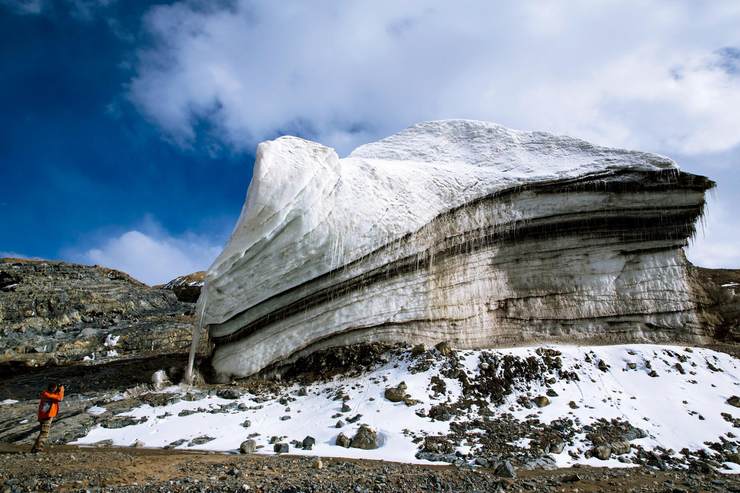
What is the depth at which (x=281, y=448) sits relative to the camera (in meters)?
8.56

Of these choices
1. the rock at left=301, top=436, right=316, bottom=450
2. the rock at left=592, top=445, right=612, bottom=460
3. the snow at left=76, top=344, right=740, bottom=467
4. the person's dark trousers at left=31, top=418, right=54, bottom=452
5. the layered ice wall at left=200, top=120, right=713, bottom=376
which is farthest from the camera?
the layered ice wall at left=200, top=120, right=713, bottom=376

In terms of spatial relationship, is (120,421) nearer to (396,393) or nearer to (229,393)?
(229,393)

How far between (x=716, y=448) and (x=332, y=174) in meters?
11.3

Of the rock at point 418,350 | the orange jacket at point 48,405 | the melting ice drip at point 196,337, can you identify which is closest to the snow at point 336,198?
the melting ice drip at point 196,337

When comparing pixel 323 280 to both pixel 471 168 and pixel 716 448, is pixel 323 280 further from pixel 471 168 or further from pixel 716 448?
pixel 716 448

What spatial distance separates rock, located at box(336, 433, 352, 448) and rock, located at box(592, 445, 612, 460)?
468 cm

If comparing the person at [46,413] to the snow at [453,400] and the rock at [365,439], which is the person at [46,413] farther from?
the rock at [365,439]

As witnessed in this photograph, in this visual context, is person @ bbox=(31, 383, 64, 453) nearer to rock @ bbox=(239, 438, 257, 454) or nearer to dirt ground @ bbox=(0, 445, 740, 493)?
dirt ground @ bbox=(0, 445, 740, 493)

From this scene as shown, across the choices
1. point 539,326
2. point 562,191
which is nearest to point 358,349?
point 539,326

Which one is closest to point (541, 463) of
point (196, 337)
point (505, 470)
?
point (505, 470)

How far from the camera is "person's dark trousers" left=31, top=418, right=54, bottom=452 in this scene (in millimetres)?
8469

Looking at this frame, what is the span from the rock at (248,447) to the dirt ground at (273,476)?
1.13 ft

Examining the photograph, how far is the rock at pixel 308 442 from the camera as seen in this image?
8727 millimetres

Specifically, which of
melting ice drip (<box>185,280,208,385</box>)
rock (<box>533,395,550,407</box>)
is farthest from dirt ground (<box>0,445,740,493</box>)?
melting ice drip (<box>185,280,208,385</box>)
